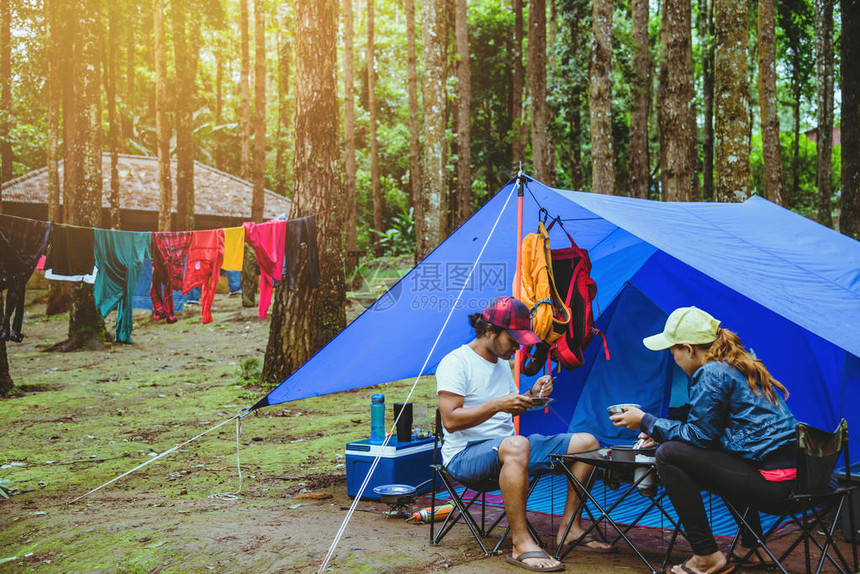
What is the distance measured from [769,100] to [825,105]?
4005 millimetres

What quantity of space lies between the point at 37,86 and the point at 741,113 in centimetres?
2115

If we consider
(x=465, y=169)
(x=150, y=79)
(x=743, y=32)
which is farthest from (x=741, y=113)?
(x=150, y=79)

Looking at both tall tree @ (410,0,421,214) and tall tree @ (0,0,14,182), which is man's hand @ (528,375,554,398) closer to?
tall tree @ (410,0,421,214)

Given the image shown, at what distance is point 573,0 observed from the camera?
14.8 m

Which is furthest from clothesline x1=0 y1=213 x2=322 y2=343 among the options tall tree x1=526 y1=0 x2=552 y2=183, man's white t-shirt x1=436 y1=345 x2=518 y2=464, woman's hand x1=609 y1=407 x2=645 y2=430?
tall tree x1=526 y1=0 x2=552 y2=183

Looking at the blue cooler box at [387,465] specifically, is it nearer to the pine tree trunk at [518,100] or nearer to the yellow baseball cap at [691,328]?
the yellow baseball cap at [691,328]

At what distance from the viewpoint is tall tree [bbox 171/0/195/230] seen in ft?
53.9

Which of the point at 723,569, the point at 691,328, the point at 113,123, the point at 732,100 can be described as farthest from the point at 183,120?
the point at 723,569

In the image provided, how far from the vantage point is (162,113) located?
52.0ft

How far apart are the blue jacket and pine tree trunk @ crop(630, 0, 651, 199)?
33.0 feet

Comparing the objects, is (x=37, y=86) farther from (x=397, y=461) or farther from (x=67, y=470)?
(x=397, y=461)

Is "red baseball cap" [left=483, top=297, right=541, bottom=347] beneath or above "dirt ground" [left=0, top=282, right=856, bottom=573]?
above

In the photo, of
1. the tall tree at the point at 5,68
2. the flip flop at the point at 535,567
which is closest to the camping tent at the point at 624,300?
the flip flop at the point at 535,567

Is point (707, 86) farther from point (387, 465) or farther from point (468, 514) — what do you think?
point (468, 514)
